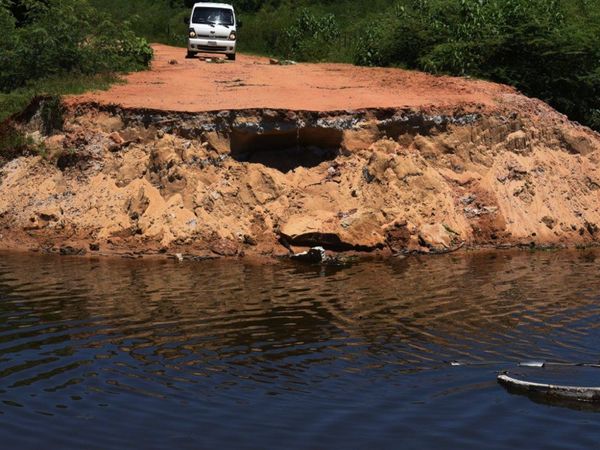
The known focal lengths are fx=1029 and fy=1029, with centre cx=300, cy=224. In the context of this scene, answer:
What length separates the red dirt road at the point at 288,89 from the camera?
22.3m

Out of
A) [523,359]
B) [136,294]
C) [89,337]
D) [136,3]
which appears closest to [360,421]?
[523,359]

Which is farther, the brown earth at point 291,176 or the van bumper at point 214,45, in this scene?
the van bumper at point 214,45

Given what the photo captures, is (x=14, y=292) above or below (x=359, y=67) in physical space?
below

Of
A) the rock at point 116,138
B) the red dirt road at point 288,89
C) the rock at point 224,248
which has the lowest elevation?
the rock at point 224,248

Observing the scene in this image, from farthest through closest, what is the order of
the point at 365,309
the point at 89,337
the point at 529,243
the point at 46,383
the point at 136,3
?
1. the point at 136,3
2. the point at 529,243
3. the point at 365,309
4. the point at 89,337
5. the point at 46,383

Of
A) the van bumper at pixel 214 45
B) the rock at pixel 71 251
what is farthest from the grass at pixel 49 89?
the van bumper at pixel 214 45

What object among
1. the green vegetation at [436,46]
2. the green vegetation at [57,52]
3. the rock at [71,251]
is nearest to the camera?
the rock at [71,251]

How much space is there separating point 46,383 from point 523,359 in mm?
5581

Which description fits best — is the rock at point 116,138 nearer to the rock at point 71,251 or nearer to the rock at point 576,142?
the rock at point 71,251

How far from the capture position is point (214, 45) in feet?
106

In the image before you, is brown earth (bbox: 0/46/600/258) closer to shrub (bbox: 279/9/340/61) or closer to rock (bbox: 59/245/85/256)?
rock (bbox: 59/245/85/256)

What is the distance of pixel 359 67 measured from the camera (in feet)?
94.7

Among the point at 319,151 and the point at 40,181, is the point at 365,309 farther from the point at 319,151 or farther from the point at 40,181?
the point at 40,181

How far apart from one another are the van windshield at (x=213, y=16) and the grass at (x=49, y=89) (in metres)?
9.10
